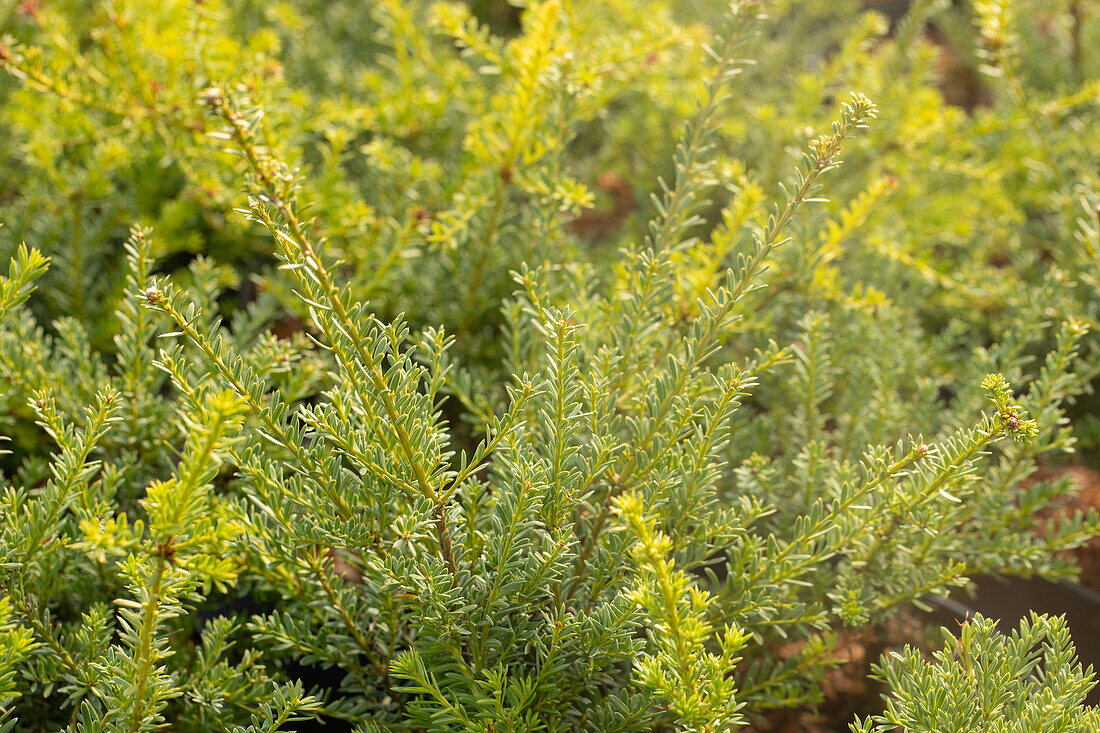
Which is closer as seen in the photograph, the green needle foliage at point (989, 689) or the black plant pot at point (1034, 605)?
the green needle foliage at point (989, 689)

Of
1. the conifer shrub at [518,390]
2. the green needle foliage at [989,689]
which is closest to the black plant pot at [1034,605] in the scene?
the conifer shrub at [518,390]

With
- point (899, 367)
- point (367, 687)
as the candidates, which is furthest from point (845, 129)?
point (367, 687)

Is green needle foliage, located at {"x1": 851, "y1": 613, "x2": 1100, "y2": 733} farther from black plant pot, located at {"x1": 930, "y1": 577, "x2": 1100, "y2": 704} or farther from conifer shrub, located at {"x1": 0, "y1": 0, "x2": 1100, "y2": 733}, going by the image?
black plant pot, located at {"x1": 930, "y1": 577, "x2": 1100, "y2": 704}

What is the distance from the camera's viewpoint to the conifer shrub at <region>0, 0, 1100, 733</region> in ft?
2.04

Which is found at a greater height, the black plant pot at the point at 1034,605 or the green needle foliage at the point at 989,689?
the green needle foliage at the point at 989,689

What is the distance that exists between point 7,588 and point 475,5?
165 centimetres

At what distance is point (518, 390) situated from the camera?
0.62 m

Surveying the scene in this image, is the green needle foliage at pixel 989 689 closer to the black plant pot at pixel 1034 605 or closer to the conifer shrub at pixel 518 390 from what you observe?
the conifer shrub at pixel 518 390

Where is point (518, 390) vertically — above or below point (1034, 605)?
above

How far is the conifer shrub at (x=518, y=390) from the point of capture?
2.04 ft

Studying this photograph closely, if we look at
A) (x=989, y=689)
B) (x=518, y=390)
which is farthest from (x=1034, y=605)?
(x=518, y=390)

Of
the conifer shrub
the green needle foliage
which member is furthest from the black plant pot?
the green needle foliage

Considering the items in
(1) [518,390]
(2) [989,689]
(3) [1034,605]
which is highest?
(1) [518,390]

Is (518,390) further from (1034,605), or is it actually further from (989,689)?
(1034,605)
